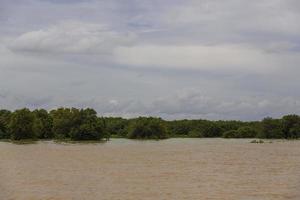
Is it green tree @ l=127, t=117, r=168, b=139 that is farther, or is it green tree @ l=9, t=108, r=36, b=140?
green tree @ l=127, t=117, r=168, b=139

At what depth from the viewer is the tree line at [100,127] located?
131125mm

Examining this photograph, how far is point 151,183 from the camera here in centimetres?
4369

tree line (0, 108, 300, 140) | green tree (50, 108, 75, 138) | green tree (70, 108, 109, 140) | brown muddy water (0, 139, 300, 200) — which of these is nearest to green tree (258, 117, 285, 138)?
tree line (0, 108, 300, 140)

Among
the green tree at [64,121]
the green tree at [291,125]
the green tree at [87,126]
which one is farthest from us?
the green tree at [291,125]

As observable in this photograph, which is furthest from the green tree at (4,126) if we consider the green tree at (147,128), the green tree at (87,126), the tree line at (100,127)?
the green tree at (147,128)

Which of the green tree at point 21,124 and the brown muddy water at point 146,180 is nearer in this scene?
the brown muddy water at point 146,180

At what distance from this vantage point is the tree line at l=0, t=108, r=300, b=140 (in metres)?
131

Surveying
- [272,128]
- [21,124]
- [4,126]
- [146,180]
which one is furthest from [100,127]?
[146,180]

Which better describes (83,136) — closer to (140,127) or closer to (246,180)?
(140,127)

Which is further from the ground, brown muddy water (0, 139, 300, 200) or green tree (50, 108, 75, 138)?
green tree (50, 108, 75, 138)

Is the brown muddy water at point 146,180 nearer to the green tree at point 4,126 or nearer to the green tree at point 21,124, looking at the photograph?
the green tree at point 21,124

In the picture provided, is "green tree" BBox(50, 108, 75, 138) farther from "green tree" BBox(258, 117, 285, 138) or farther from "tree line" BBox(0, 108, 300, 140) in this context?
"green tree" BBox(258, 117, 285, 138)

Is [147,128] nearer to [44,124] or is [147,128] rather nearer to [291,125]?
[44,124]

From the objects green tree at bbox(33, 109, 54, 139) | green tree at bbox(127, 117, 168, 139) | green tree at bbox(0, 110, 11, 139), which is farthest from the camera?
green tree at bbox(127, 117, 168, 139)
